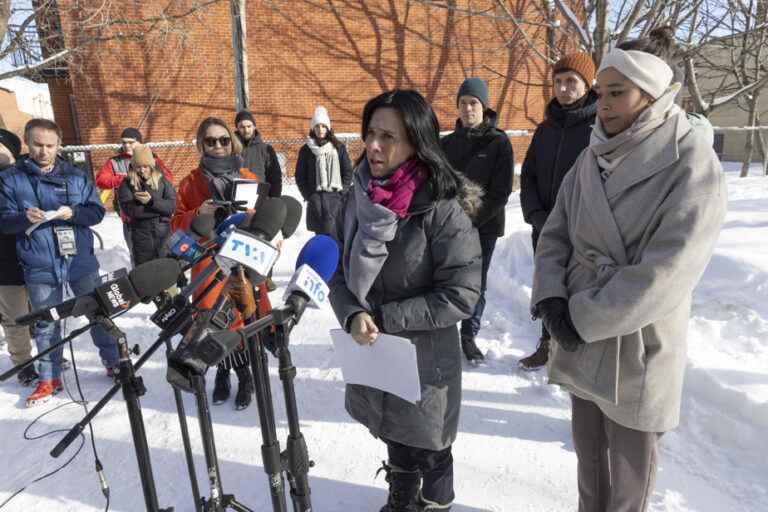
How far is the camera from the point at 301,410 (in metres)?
3.41

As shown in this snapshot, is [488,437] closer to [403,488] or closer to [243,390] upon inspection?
[403,488]

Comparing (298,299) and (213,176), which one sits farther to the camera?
(213,176)

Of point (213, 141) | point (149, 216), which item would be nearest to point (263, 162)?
point (149, 216)

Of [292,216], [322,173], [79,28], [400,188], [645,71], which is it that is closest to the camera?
[645,71]

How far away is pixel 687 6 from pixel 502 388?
24.0 feet

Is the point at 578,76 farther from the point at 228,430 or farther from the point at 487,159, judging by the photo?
the point at 228,430

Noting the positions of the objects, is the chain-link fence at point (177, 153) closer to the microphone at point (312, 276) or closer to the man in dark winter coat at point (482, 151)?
the man in dark winter coat at point (482, 151)

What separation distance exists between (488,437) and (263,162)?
391 cm

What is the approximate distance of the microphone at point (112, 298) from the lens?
3.98 feet

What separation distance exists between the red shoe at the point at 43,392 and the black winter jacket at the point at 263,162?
269 cm

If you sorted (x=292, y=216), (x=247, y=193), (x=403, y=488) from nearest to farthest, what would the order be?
(x=292, y=216) < (x=403, y=488) < (x=247, y=193)

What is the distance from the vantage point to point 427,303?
193 cm

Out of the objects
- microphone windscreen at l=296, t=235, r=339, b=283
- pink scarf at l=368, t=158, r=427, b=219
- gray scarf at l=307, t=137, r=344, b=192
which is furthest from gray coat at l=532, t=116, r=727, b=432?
gray scarf at l=307, t=137, r=344, b=192

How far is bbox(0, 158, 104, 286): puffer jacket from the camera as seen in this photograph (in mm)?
3406
